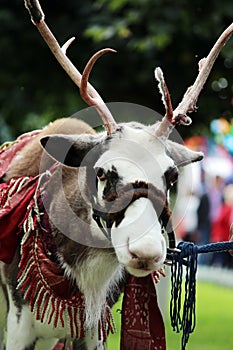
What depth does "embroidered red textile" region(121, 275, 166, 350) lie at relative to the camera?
224 inches

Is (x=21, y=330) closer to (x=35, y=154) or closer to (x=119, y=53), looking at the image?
(x=35, y=154)

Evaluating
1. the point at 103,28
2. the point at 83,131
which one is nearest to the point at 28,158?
the point at 83,131

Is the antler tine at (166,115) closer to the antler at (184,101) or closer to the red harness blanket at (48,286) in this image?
the antler at (184,101)

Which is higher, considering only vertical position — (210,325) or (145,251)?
(145,251)

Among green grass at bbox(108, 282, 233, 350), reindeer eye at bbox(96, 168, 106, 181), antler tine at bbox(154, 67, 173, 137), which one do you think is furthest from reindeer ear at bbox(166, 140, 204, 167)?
green grass at bbox(108, 282, 233, 350)

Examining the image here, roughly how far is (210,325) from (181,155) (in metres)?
6.05

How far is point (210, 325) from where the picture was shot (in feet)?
36.6

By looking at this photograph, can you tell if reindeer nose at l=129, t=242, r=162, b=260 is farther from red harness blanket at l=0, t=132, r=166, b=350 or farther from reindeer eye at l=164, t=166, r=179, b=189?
red harness blanket at l=0, t=132, r=166, b=350

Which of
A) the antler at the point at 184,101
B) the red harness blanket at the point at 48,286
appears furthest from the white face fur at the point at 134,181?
the red harness blanket at the point at 48,286

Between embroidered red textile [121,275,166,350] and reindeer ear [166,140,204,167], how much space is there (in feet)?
2.41

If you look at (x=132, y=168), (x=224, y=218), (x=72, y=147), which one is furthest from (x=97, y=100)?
(x=224, y=218)

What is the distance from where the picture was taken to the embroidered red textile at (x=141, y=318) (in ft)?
18.7

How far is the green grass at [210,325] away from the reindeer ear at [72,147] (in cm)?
182

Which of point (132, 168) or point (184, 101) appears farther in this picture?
point (184, 101)
